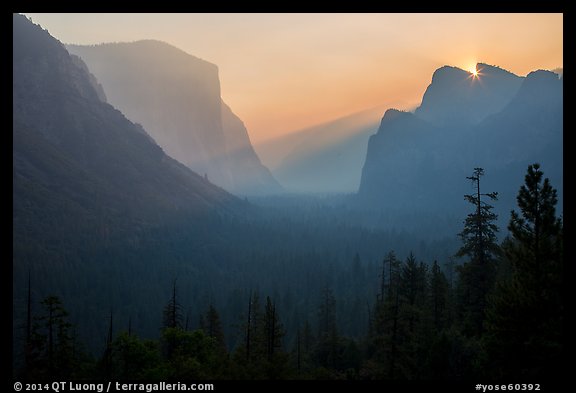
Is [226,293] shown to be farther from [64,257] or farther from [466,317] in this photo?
[466,317]

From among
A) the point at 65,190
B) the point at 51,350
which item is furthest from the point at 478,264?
the point at 65,190

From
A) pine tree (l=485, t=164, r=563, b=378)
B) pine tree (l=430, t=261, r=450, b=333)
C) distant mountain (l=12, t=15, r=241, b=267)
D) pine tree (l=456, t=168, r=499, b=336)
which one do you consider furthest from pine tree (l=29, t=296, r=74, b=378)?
distant mountain (l=12, t=15, r=241, b=267)

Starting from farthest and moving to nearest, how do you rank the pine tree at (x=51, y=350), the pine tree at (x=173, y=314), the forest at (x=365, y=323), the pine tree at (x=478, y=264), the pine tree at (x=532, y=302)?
1. the pine tree at (x=173, y=314)
2. the pine tree at (x=478, y=264)
3. the pine tree at (x=51, y=350)
4. the forest at (x=365, y=323)
5. the pine tree at (x=532, y=302)

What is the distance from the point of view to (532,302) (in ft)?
51.8

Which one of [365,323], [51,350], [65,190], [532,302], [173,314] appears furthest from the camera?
→ [65,190]

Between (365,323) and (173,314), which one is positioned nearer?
(173,314)

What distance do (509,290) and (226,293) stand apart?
3443 inches

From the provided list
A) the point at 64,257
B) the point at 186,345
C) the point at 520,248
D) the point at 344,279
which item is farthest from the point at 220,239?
the point at 520,248

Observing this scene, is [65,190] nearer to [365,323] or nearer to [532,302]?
[365,323]

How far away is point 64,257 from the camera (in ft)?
377

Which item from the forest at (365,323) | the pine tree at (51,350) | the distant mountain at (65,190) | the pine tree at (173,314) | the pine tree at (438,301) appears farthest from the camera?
the distant mountain at (65,190)

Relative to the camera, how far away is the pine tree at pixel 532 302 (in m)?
15.5

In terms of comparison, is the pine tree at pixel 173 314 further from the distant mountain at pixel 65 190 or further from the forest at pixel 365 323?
the distant mountain at pixel 65 190

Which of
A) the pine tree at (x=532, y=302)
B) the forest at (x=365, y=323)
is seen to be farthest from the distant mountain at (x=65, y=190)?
the pine tree at (x=532, y=302)
